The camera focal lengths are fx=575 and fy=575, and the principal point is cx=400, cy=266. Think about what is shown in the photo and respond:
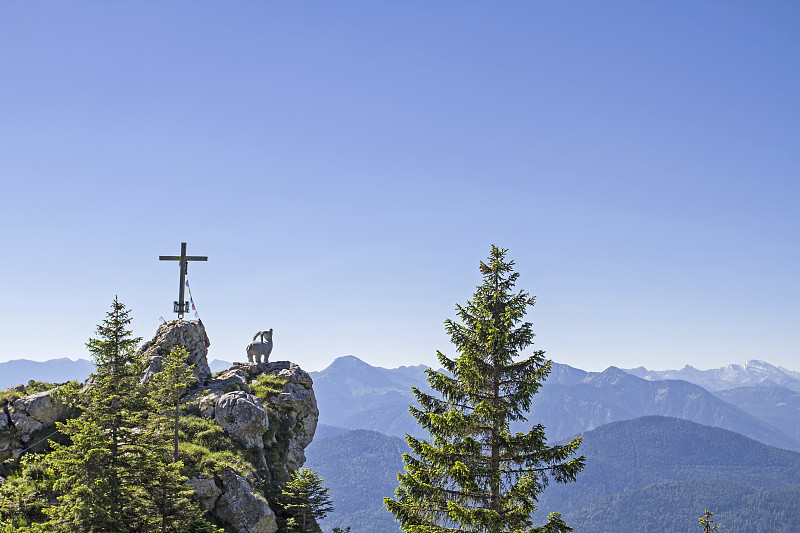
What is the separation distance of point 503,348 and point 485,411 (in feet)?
7.07

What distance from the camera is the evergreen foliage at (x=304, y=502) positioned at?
102ft

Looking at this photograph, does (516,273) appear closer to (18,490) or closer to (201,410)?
(18,490)

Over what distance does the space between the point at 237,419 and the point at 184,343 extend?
360 inches

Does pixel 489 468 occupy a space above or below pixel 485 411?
below

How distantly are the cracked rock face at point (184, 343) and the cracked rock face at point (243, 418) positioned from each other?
549 cm

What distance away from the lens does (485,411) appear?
1827 centimetres

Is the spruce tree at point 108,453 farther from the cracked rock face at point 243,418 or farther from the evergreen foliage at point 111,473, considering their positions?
the cracked rock face at point 243,418

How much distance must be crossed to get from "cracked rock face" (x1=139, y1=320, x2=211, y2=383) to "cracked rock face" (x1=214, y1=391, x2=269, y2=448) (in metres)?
5.49

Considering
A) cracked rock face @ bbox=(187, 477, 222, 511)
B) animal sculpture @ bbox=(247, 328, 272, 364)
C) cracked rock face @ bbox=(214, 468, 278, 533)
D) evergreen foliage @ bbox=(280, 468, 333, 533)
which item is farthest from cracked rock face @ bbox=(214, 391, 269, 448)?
animal sculpture @ bbox=(247, 328, 272, 364)

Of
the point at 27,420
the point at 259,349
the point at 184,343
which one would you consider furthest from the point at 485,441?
the point at 259,349

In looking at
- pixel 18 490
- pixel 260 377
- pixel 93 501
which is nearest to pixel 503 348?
pixel 93 501

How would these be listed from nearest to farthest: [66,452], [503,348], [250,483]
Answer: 1. [503,348]
2. [66,452]
3. [250,483]

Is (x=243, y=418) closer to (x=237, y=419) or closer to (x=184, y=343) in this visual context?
(x=237, y=419)

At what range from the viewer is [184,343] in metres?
42.1
